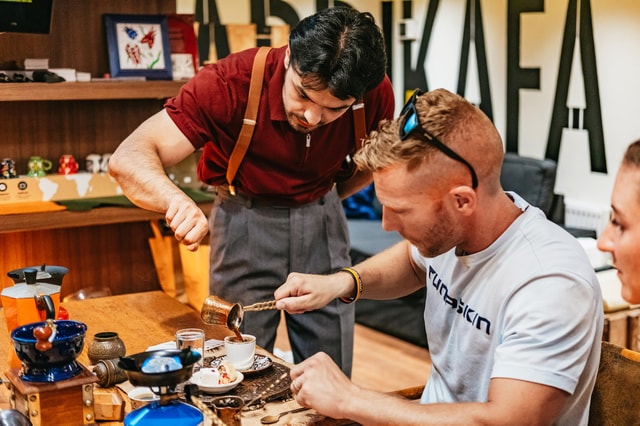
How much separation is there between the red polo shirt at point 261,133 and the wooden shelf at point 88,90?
1.15 meters

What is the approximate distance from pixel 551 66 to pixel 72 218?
3324mm

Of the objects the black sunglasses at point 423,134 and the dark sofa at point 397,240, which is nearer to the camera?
the black sunglasses at point 423,134

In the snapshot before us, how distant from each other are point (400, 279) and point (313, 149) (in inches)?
25.9

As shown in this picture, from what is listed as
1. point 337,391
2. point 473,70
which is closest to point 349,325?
point 337,391

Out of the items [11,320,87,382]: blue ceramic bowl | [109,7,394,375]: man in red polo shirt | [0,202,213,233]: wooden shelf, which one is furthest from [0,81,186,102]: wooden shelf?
[11,320,87,382]: blue ceramic bowl

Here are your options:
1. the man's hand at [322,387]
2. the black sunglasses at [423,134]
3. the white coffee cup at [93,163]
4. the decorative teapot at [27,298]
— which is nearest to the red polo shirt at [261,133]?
the decorative teapot at [27,298]

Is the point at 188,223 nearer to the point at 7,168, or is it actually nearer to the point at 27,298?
the point at 27,298

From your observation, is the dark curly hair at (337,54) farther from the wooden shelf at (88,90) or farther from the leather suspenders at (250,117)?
the wooden shelf at (88,90)

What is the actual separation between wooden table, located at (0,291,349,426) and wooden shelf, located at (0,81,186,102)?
1.24 meters

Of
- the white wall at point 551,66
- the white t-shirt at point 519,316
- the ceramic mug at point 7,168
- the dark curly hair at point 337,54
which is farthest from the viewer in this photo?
A: the white wall at point 551,66

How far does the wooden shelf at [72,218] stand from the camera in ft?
12.4

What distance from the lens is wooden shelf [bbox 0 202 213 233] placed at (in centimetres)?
379

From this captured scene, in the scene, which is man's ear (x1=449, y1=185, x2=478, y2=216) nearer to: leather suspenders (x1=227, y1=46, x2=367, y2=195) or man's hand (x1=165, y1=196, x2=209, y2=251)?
man's hand (x1=165, y1=196, x2=209, y2=251)

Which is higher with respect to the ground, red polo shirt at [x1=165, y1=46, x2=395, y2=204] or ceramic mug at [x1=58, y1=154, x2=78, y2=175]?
red polo shirt at [x1=165, y1=46, x2=395, y2=204]
